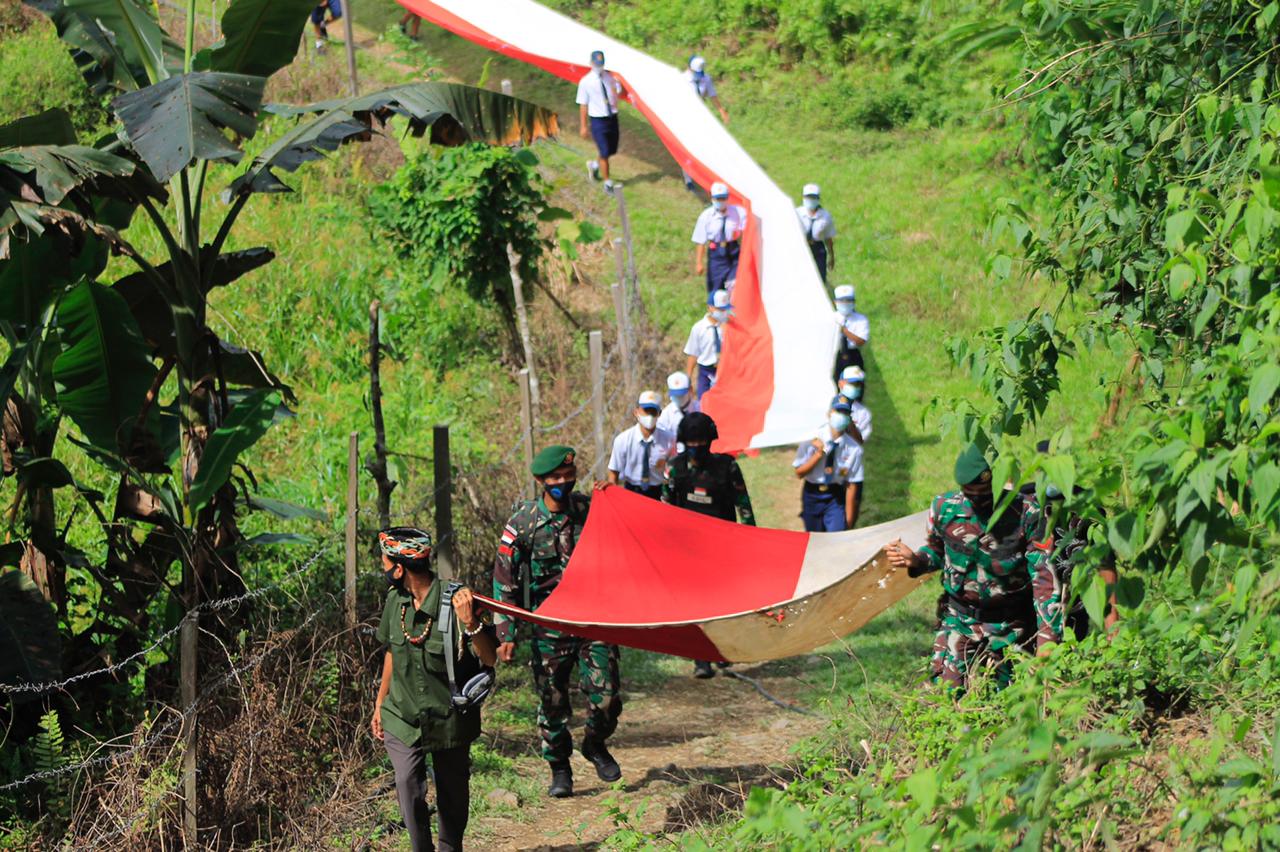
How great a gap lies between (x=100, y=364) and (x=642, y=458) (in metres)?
3.69

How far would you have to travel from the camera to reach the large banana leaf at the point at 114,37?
22.1ft

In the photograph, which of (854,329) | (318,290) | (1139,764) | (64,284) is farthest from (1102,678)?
(318,290)

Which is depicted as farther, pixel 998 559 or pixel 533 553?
pixel 533 553

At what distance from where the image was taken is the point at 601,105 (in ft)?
55.3

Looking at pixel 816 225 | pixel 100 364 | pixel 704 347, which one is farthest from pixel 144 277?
pixel 816 225

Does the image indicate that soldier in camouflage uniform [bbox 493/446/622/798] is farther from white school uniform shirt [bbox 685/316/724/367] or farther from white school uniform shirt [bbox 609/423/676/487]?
white school uniform shirt [bbox 685/316/724/367]

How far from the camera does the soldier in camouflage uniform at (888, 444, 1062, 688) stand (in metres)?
6.07

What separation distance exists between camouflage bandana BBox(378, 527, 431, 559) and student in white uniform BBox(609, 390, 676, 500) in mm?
3241

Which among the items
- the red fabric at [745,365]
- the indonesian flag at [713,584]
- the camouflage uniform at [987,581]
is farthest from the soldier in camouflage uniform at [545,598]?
the red fabric at [745,365]

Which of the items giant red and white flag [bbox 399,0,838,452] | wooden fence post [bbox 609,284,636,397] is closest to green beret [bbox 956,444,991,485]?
giant red and white flag [bbox 399,0,838,452]

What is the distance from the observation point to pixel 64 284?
6414mm

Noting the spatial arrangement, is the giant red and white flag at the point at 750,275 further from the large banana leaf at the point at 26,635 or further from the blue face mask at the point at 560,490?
the large banana leaf at the point at 26,635

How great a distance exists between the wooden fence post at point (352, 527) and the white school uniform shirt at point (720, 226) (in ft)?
23.6

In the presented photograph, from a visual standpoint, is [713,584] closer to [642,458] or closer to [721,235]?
[642,458]
